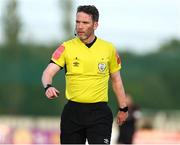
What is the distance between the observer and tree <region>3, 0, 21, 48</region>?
51453 millimetres

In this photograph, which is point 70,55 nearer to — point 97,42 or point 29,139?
point 97,42

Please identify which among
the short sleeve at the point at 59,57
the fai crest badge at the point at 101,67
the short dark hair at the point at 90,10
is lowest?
the fai crest badge at the point at 101,67

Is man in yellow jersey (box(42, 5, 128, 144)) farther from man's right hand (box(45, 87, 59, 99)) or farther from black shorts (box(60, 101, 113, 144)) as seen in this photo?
man's right hand (box(45, 87, 59, 99))

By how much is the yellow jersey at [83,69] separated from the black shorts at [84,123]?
0.24 ft

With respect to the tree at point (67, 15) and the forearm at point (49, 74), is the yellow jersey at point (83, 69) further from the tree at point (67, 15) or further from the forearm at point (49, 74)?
the tree at point (67, 15)

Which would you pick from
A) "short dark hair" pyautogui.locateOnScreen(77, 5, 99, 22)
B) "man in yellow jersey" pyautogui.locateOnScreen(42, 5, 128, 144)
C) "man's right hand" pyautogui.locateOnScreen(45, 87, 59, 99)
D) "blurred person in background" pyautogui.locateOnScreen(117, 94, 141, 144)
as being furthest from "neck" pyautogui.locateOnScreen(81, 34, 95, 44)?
"blurred person in background" pyautogui.locateOnScreen(117, 94, 141, 144)

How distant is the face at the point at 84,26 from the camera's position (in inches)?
303

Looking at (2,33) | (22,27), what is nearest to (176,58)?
(22,27)

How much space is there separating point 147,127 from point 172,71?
3648 mm

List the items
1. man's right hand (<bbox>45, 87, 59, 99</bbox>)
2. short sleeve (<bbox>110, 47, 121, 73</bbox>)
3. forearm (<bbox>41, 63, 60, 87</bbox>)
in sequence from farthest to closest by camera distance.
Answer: short sleeve (<bbox>110, 47, 121, 73</bbox>)
forearm (<bbox>41, 63, 60, 87</bbox>)
man's right hand (<bbox>45, 87, 59, 99</bbox>)

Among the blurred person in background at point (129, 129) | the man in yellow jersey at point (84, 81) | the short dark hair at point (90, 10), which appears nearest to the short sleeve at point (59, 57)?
the man in yellow jersey at point (84, 81)

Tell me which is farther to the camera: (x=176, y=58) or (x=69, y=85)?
(x=176, y=58)

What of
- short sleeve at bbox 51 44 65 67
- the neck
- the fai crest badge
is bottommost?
the fai crest badge

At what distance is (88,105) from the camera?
25.2 feet
